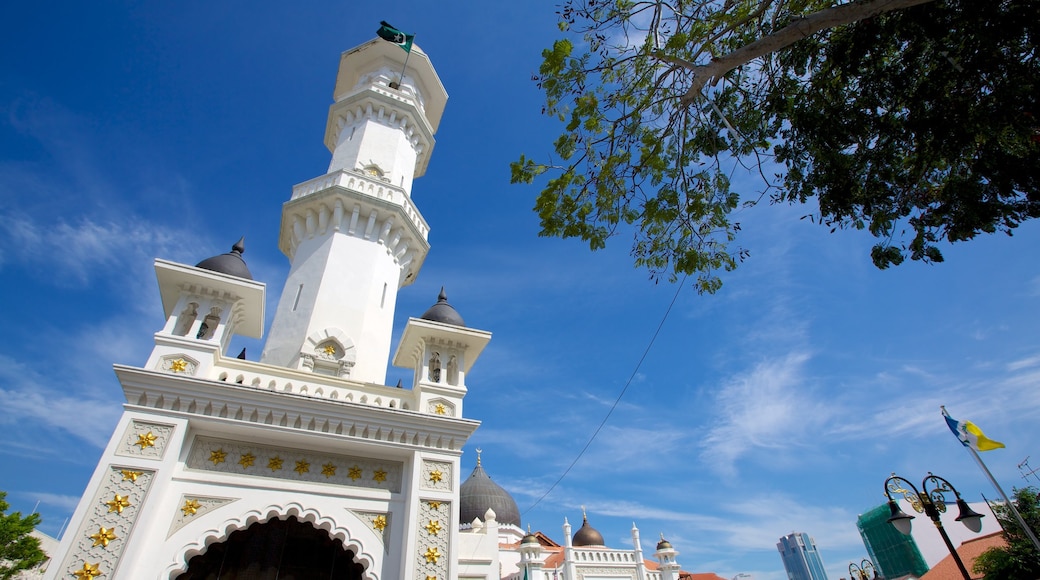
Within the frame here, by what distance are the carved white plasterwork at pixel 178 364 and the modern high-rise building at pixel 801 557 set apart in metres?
164

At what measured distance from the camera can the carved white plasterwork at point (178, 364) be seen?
8.76 meters

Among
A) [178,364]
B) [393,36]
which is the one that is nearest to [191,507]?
[178,364]

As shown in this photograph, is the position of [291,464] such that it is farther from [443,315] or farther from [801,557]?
[801,557]

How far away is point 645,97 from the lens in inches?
284

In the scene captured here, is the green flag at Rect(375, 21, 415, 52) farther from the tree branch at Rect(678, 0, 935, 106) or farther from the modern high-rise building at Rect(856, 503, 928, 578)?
the modern high-rise building at Rect(856, 503, 928, 578)

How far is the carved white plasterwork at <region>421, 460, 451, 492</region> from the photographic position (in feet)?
30.7

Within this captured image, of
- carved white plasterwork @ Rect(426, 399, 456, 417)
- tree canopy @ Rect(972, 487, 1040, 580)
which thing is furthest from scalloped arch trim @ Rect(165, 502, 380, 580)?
tree canopy @ Rect(972, 487, 1040, 580)

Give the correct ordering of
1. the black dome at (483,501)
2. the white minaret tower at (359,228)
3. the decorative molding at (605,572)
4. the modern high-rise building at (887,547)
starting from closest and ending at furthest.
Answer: the white minaret tower at (359,228) < the decorative molding at (605,572) < the black dome at (483,501) < the modern high-rise building at (887,547)

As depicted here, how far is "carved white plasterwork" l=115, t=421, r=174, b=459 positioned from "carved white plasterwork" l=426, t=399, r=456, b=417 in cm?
433

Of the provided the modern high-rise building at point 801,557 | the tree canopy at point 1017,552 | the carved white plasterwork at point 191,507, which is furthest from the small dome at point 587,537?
the modern high-rise building at point 801,557

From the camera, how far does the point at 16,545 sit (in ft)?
71.1

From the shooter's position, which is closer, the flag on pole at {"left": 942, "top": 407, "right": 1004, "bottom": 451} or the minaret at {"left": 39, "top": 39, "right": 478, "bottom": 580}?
the minaret at {"left": 39, "top": 39, "right": 478, "bottom": 580}

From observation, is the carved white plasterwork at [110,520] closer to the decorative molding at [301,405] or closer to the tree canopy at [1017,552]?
the decorative molding at [301,405]

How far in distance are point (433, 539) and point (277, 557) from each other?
2620 millimetres
